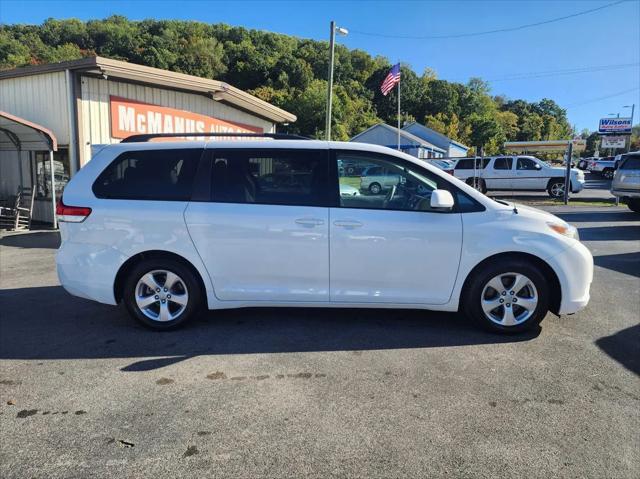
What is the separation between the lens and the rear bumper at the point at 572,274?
4.31 meters

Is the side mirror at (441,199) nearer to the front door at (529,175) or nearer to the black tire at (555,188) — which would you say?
the black tire at (555,188)

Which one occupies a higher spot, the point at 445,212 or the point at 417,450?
the point at 445,212

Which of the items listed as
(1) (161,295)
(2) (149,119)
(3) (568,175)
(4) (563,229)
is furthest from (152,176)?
(3) (568,175)

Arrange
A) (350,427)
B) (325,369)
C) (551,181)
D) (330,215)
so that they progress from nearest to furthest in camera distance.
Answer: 1. (350,427)
2. (325,369)
3. (330,215)
4. (551,181)

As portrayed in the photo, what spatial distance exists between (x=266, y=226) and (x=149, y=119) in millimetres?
9576

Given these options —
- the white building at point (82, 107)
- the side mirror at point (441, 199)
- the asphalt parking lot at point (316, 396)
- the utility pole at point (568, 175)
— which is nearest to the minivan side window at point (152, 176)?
the asphalt parking lot at point (316, 396)

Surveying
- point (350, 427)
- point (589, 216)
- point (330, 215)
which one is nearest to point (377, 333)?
point (330, 215)

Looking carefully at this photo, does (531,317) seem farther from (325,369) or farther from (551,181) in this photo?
(551,181)

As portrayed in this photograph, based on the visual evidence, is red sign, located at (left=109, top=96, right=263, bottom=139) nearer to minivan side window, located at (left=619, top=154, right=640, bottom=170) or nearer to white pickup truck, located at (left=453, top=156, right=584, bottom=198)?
white pickup truck, located at (left=453, top=156, right=584, bottom=198)

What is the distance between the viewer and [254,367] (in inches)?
150

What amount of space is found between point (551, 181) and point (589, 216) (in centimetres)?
697

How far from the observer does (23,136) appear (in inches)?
455

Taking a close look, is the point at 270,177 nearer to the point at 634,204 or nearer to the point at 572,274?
the point at 572,274

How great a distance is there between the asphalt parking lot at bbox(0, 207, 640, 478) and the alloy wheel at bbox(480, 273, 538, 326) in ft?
0.71
